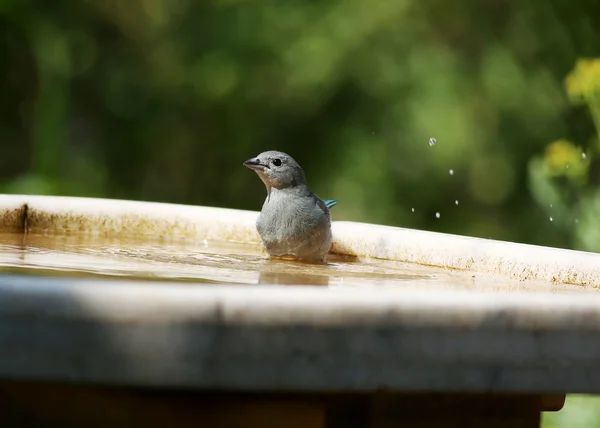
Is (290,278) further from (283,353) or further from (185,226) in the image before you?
(283,353)

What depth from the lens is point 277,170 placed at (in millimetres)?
3559

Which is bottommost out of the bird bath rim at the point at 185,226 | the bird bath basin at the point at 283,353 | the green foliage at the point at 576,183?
the bird bath basin at the point at 283,353

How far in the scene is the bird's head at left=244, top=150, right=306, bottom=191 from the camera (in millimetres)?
3527

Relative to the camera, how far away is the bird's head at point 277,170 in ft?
11.6

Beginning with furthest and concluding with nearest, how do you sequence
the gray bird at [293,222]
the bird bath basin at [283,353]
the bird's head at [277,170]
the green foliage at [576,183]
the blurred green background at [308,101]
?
1. the blurred green background at [308,101]
2. the green foliage at [576,183]
3. the bird's head at [277,170]
4. the gray bird at [293,222]
5. the bird bath basin at [283,353]

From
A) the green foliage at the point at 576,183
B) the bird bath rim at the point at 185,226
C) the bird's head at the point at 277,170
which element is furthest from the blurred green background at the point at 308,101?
the bird's head at the point at 277,170

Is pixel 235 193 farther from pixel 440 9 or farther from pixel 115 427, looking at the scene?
pixel 115 427

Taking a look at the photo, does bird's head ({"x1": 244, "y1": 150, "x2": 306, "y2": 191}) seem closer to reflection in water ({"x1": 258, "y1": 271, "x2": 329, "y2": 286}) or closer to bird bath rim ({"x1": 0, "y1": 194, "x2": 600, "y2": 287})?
bird bath rim ({"x1": 0, "y1": 194, "x2": 600, "y2": 287})

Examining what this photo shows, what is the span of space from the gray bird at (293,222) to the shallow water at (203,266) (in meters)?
0.07

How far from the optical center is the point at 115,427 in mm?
1416

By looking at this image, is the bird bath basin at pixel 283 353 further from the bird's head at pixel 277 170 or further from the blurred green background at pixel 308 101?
the blurred green background at pixel 308 101

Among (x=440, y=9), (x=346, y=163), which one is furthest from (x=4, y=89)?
(x=440, y=9)

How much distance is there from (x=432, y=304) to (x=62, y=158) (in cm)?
928

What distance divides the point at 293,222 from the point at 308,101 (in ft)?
23.8
